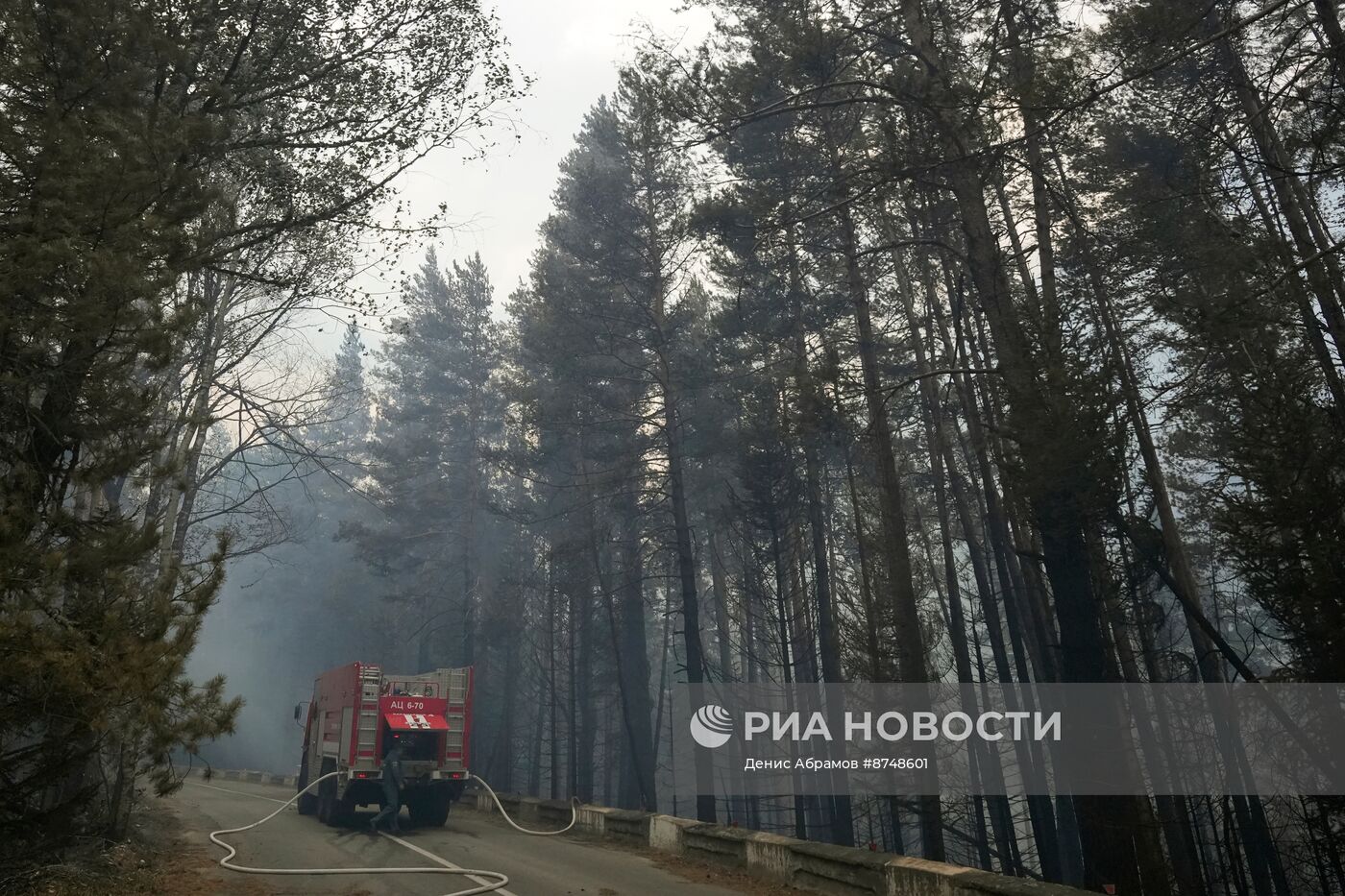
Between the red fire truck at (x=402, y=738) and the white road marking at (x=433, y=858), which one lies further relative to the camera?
the red fire truck at (x=402, y=738)

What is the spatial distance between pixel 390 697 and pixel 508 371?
21.1m

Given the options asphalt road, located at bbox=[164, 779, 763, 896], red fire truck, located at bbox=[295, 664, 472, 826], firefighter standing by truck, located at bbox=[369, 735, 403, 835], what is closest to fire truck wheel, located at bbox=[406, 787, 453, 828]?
red fire truck, located at bbox=[295, 664, 472, 826]

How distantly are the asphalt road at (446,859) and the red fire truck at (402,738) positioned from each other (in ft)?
2.02

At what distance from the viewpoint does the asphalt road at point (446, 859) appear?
9.20 meters

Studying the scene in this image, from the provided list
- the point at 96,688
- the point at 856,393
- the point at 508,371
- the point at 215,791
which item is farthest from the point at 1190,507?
the point at 215,791

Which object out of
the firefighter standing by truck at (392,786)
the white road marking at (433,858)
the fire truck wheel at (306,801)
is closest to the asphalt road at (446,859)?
the white road marking at (433,858)

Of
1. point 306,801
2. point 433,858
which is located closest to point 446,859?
point 433,858

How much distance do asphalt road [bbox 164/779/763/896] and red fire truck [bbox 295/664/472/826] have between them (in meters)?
0.62

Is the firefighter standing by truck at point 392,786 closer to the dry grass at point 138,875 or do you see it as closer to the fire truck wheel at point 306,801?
the dry grass at point 138,875

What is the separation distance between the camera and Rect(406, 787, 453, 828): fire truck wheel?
15922mm

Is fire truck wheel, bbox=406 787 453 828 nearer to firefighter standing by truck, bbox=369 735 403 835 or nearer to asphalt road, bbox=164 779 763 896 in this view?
asphalt road, bbox=164 779 763 896

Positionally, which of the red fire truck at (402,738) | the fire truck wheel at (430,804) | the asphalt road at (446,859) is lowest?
the asphalt road at (446,859)

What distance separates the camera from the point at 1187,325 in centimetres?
849

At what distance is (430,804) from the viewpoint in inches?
628
